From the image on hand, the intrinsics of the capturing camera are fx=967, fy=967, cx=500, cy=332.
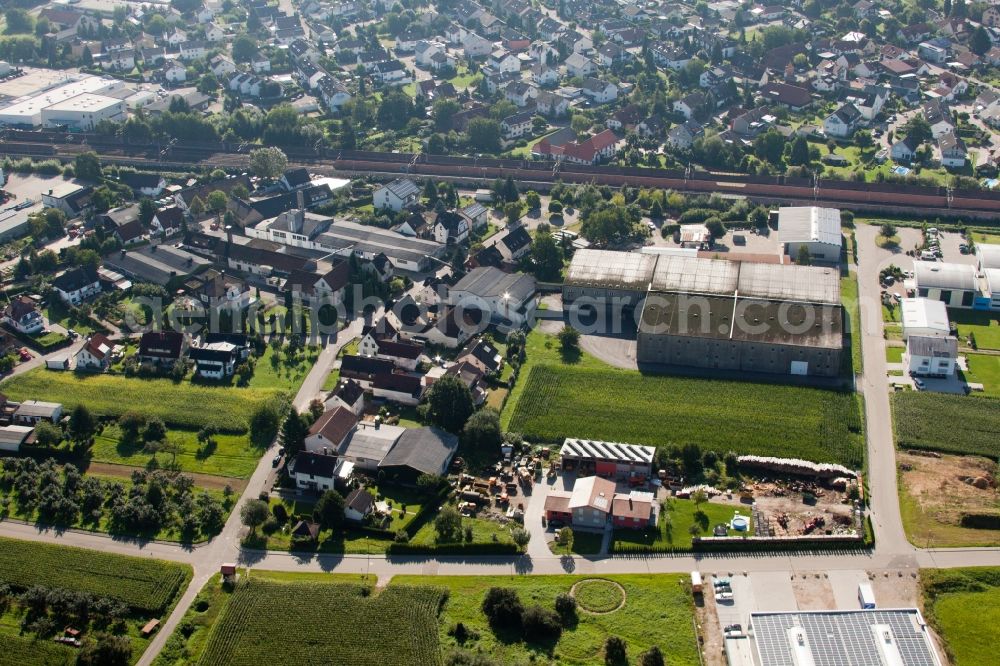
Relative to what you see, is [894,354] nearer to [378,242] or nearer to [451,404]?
[451,404]

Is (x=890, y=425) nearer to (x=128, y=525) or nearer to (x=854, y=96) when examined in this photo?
(x=128, y=525)

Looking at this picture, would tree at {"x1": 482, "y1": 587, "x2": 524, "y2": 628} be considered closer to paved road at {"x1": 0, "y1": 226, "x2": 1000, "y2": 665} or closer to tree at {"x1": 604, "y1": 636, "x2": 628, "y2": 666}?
paved road at {"x1": 0, "y1": 226, "x2": 1000, "y2": 665}

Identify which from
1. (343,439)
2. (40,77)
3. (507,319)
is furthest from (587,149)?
(40,77)

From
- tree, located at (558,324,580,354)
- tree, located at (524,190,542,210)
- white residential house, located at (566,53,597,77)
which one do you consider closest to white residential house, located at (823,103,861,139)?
white residential house, located at (566,53,597,77)

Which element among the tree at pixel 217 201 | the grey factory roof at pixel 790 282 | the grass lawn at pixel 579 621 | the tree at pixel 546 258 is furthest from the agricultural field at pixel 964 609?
the tree at pixel 217 201

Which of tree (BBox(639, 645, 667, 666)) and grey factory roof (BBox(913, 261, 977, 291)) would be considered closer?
tree (BBox(639, 645, 667, 666))

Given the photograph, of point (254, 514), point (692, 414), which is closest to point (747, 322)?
point (692, 414)
